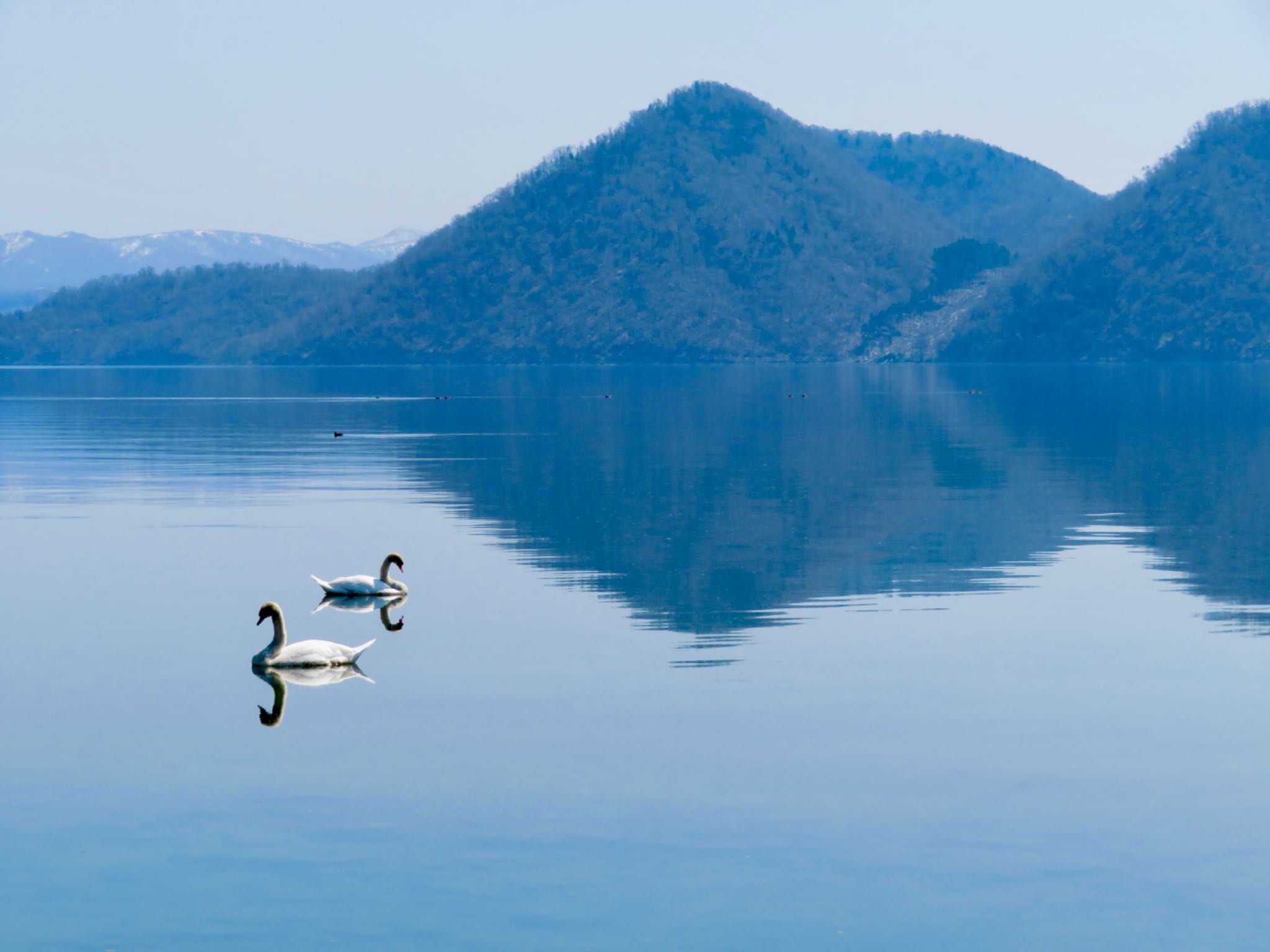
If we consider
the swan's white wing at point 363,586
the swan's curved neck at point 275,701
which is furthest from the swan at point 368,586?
the swan's curved neck at point 275,701

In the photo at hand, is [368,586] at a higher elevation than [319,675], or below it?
higher

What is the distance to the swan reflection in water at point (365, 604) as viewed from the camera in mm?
30266

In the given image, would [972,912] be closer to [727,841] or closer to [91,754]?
[727,841]

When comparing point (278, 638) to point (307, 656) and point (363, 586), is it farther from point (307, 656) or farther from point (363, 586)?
point (363, 586)

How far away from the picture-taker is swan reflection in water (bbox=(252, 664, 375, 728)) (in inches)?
930

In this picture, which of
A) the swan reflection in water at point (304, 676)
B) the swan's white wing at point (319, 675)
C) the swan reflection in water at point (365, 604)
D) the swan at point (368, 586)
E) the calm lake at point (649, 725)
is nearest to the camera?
the calm lake at point (649, 725)

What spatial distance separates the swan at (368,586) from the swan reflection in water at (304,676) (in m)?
6.19

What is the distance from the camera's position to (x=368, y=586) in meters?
31.2

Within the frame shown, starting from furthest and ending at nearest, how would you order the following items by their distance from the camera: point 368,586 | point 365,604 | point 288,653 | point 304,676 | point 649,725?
point 368,586 → point 365,604 → point 288,653 → point 304,676 → point 649,725

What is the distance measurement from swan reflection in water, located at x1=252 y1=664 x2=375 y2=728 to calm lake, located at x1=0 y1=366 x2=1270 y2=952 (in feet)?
0.47

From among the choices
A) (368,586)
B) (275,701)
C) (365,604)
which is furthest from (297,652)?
(368,586)

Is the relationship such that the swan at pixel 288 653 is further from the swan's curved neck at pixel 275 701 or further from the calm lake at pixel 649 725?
the calm lake at pixel 649 725

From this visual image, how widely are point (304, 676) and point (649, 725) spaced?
5871 millimetres

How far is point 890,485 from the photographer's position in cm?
5272
